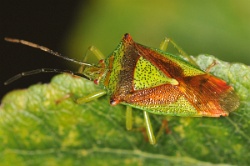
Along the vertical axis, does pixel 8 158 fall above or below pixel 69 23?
below

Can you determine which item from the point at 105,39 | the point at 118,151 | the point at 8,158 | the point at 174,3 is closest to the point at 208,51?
the point at 174,3

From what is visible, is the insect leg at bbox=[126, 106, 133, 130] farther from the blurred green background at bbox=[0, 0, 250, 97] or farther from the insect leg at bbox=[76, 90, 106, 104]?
the blurred green background at bbox=[0, 0, 250, 97]

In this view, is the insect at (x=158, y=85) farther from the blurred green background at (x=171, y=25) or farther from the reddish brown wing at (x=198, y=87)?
the blurred green background at (x=171, y=25)

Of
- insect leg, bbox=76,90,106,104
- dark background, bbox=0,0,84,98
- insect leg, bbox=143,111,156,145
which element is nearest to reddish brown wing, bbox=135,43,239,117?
insect leg, bbox=143,111,156,145

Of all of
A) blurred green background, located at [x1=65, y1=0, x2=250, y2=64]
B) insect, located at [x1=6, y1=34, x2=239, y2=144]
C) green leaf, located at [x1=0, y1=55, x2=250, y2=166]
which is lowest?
green leaf, located at [x1=0, y1=55, x2=250, y2=166]

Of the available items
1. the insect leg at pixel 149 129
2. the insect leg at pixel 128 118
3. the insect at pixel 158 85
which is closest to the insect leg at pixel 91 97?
the insect at pixel 158 85

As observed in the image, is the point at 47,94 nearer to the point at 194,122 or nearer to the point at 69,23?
the point at 194,122
